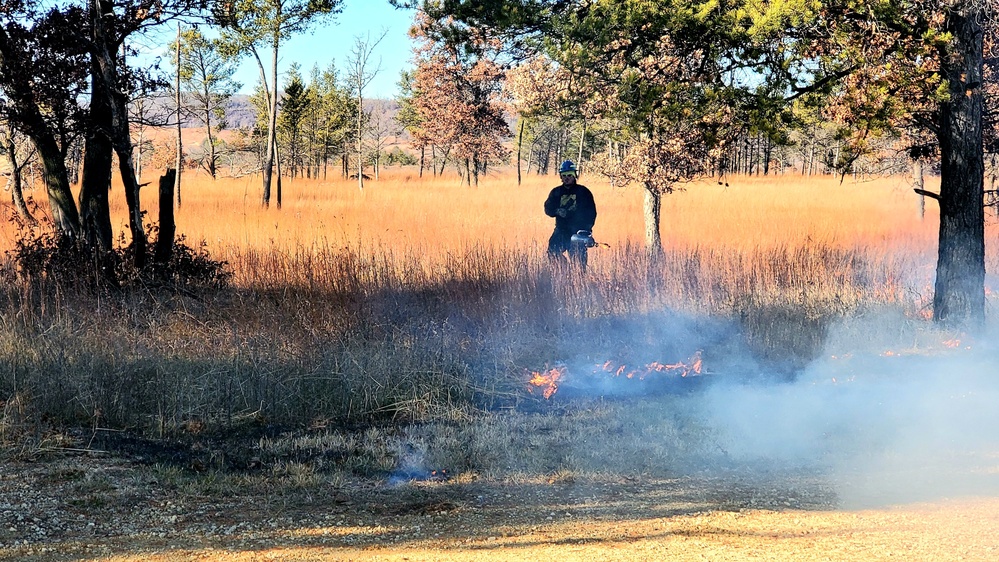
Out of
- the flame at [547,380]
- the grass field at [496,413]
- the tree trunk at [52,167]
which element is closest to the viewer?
the grass field at [496,413]

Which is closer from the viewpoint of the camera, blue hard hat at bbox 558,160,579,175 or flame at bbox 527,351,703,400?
flame at bbox 527,351,703,400

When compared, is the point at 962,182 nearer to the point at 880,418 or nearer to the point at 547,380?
the point at 880,418

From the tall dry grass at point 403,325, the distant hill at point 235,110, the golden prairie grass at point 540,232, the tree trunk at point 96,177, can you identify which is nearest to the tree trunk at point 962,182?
the tall dry grass at point 403,325

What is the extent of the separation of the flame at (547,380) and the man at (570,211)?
8.72 ft

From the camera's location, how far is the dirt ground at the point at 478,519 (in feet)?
12.0

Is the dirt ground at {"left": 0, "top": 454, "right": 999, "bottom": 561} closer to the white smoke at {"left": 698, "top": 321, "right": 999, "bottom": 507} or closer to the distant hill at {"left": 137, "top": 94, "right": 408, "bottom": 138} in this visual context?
the white smoke at {"left": 698, "top": 321, "right": 999, "bottom": 507}

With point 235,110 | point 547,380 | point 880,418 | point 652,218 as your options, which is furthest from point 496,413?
point 235,110

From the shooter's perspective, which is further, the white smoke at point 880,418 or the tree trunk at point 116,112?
the tree trunk at point 116,112

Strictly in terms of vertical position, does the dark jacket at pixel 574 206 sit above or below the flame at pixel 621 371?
above

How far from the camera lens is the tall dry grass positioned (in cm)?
599

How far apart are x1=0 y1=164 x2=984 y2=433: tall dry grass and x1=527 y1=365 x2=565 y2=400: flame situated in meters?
0.12

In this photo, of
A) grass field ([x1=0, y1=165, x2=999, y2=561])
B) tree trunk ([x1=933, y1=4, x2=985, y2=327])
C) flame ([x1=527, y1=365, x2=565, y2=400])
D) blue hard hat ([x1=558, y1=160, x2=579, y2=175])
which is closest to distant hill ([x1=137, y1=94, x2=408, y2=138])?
grass field ([x1=0, y1=165, x2=999, y2=561])

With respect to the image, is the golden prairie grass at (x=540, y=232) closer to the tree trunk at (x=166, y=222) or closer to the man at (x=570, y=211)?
the man at (x=570, y=211)

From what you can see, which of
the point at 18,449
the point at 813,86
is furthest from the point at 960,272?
the point at 18,449
